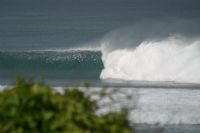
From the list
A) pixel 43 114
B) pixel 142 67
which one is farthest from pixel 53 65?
pixel 43 114

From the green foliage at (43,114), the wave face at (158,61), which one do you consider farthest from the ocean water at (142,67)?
the green foliage at (43,114)

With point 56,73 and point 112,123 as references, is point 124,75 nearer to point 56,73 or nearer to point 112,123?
point 56,73

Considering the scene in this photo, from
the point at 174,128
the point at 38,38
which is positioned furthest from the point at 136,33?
the point at 174,128

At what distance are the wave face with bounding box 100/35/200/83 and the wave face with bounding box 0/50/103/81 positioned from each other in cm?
67

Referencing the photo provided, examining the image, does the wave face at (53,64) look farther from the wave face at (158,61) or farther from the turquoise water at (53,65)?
the wave face at (158,61)

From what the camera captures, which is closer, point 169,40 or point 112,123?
point 112,123

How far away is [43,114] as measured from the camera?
579 cm

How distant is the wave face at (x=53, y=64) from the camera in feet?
105

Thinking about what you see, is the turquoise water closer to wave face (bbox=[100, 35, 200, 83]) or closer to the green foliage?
wave face (bbox=[100, 35, 200, 83])

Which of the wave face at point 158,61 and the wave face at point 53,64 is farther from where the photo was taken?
the wave face at point 53,64

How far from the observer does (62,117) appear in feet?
19.1

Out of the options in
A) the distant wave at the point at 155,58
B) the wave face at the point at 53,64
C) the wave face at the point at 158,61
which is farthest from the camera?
the wave face at the point at 53,64

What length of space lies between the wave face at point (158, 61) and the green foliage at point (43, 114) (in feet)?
73.1

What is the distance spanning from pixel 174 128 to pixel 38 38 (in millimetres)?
39200
